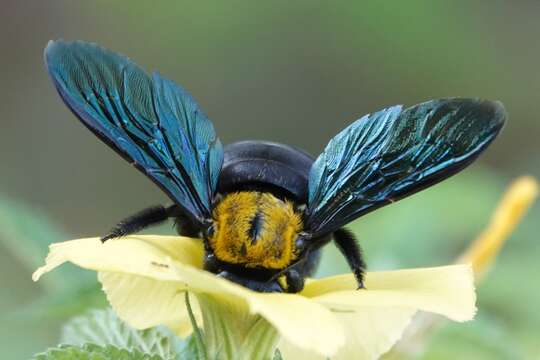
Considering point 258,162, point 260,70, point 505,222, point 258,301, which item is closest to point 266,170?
point 258,162

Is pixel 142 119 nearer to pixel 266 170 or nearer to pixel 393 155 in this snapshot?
pixel 266 170

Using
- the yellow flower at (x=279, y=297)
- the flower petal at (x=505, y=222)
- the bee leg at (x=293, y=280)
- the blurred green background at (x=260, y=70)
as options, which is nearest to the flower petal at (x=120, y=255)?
the yellow flower at (x=279, y=297)

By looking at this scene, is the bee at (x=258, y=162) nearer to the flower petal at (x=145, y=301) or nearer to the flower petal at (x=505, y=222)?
the flower petal at (x=145, y=301)

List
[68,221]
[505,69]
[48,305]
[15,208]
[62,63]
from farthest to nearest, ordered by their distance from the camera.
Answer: [505,69] → [68,221] → [15,208] → [48,305] → [62,63]

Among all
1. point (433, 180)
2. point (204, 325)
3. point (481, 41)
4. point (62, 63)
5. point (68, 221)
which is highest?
point (62, 63)

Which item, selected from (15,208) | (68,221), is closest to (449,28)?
(68,221)

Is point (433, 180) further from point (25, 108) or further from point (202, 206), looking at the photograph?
point (25, 108)

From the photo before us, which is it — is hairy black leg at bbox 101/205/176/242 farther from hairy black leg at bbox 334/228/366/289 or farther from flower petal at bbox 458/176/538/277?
flower petal at bbox 458/176/538/277

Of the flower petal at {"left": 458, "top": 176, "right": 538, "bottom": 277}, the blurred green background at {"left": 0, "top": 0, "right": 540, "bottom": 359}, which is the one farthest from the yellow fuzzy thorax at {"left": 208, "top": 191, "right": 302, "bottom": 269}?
the blurred green background at {"left": 0, "top": 0, "right": 540, "bottom": 359}
